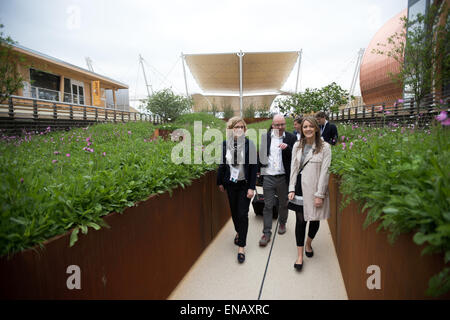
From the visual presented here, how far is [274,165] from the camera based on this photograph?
3971mm

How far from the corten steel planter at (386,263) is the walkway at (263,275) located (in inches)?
15.4

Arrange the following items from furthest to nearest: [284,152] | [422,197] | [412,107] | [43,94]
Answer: [43,94]
[412,107]
[284,152]
[422,197]

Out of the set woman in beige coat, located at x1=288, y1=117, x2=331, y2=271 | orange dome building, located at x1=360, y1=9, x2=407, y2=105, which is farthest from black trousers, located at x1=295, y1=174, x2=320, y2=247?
orange dome building, located at x1=360, y1=9, x2=407, y2=105

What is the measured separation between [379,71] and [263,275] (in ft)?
94.1

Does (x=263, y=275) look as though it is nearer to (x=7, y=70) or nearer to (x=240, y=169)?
(x=240, y=169)

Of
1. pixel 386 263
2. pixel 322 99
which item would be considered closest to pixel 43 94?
pixel 322 99

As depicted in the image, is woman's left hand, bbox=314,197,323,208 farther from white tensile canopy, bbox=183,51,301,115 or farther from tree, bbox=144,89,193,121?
white tensile canopy, bbox=183,51,301,115

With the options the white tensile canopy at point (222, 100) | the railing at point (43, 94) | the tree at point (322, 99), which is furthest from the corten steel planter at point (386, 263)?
the white tensile canopy at point (222, 100)

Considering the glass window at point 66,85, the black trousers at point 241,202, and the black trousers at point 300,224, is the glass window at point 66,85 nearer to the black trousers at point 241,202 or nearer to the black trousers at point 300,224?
the black trousers at point 241,202

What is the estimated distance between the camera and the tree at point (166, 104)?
2292cm

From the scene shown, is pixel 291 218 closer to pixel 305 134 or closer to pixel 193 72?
pixel 305 134

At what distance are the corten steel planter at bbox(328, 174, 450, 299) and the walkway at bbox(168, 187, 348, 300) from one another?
15.4 inches
